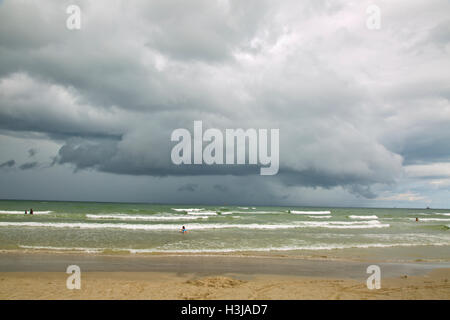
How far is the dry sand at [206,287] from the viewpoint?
28.1ft

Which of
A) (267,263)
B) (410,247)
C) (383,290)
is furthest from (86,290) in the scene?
(410,247)

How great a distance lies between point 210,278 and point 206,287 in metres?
1.02

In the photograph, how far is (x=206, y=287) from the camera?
9.45 metres

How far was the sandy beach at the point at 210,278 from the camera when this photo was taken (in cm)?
875

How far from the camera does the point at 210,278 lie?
10.5 metres

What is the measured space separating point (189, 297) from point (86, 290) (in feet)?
11.3

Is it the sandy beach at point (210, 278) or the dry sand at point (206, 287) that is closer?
the dry sand at point (206, 287)

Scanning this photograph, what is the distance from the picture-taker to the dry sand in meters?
8.58

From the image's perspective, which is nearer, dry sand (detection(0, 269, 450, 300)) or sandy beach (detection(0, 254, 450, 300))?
dry sand (detection(0, 269, 450, 300))

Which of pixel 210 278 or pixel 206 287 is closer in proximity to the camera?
pixel 206 287

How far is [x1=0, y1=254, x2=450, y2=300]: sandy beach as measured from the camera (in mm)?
8750
